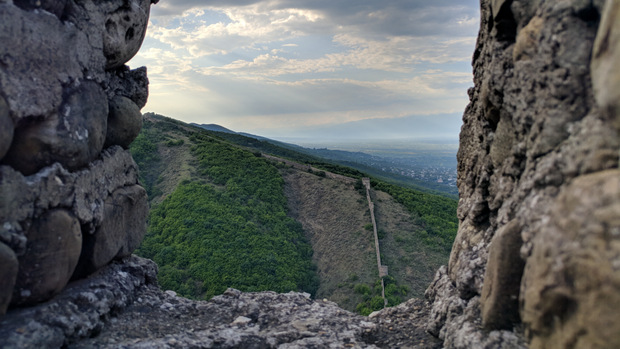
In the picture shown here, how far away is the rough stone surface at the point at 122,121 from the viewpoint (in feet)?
28.2

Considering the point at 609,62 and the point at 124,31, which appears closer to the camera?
the point at 609,62

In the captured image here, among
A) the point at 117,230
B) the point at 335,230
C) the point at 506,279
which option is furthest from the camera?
the point at 335,230

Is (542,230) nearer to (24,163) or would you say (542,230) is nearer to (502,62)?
(502,62)

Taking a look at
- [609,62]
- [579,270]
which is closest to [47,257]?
[579,270]

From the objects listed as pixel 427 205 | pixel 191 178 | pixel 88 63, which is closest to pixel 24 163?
pixel 88 63

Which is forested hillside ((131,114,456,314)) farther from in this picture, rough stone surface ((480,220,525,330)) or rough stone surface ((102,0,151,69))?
rough stone surface ((480,220,525,330))

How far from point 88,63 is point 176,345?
551 cm

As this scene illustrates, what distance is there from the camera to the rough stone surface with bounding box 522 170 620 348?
3605 mm

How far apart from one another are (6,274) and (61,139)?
2327 mm

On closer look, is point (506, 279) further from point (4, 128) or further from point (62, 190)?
point (4, 128)

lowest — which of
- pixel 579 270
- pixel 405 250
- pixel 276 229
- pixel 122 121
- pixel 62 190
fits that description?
pixel 405 250

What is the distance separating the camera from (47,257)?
6246 millimetres

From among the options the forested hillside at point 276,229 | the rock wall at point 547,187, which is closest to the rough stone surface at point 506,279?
the rock wall at point 547,187

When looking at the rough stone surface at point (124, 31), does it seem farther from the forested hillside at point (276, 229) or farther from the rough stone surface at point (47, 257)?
the forested hillside at point (276, 229)
